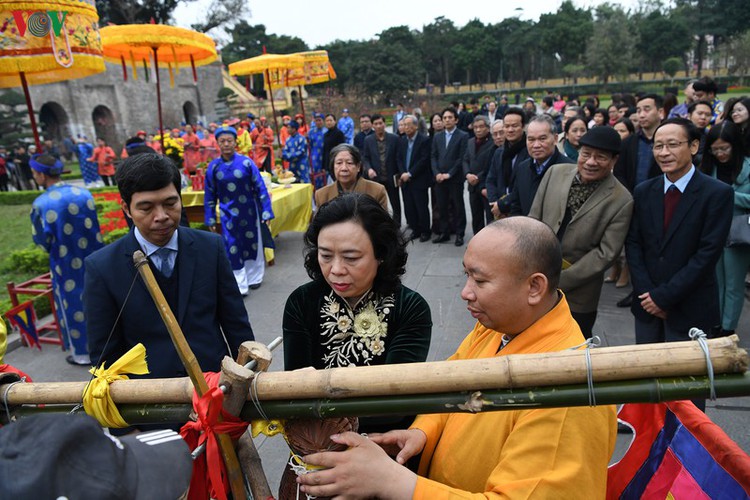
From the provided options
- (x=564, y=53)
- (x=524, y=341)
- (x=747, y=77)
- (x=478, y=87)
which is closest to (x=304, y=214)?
(x=524, y=341)

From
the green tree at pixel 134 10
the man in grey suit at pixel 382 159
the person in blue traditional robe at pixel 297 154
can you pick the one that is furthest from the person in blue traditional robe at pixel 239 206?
the green tree at pixel 134 10

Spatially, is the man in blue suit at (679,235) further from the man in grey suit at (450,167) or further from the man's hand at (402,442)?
the man in grey suit at (450,167)

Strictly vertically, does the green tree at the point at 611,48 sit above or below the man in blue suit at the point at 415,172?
above

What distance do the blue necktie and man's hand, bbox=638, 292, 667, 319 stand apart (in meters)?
2.58

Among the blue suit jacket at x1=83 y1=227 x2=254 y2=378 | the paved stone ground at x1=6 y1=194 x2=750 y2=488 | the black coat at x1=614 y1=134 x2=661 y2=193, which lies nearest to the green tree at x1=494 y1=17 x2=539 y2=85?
the paved stone ground at x1=6 y1=194 x2=750 y2=488

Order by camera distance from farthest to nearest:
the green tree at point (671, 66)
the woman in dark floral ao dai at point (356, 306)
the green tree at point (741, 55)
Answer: the green tree at point (671, 66), the green tree at point (741, 55), the woman in dark floral ao dai at point (356, 306)

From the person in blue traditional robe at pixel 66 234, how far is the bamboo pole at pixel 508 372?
3.83 metres

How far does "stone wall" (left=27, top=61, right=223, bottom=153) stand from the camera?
25.9 meters

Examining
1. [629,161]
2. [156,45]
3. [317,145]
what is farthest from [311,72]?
[629,161]

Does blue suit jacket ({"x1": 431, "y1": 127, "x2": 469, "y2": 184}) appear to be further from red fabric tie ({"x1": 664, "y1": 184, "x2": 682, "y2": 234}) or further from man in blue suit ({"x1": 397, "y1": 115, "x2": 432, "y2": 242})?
red fabric tie ({"x1": 664, "y1": 184, "x2": 682, "y2": 234})

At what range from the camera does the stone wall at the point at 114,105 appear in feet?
85.0

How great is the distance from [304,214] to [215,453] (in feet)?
23.2

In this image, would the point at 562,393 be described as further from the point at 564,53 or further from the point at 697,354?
the point at 564,53

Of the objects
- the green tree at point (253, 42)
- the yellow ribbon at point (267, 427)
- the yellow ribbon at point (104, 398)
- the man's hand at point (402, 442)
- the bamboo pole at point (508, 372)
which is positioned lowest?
the man's hand at point (402, 442)
